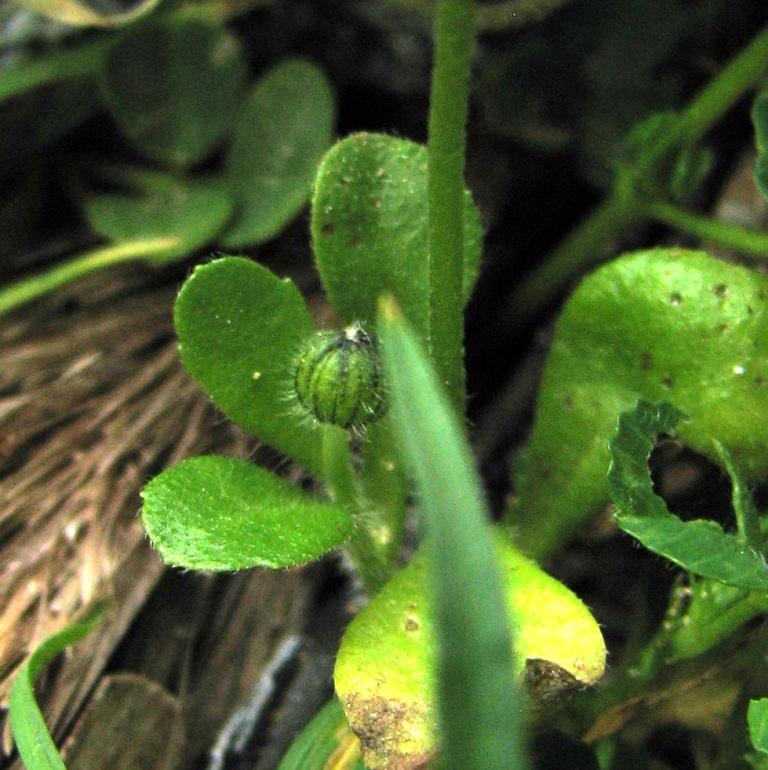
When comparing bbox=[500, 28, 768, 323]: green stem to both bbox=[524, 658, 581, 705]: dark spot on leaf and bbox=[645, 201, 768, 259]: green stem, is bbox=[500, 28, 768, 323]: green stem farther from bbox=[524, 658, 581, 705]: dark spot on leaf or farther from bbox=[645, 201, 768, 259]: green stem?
bbox=[524, 658, 581, 705]: dark spot on leaf

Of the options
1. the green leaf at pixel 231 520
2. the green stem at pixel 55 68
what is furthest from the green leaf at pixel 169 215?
the green leaf at pixel 231 520

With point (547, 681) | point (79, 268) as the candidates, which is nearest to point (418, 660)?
point (547, 681)

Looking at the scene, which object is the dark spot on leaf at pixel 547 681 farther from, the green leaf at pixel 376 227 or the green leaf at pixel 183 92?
the green leaf at pixel 183 92

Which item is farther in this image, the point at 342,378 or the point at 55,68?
the point at 55,68

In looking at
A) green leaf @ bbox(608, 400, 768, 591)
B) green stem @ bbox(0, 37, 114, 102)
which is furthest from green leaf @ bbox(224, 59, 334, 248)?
green leaf @ bbox(608, 400, 768, 591)

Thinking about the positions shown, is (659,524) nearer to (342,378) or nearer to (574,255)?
(342,378)

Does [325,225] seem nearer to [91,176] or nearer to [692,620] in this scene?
[692,620]
